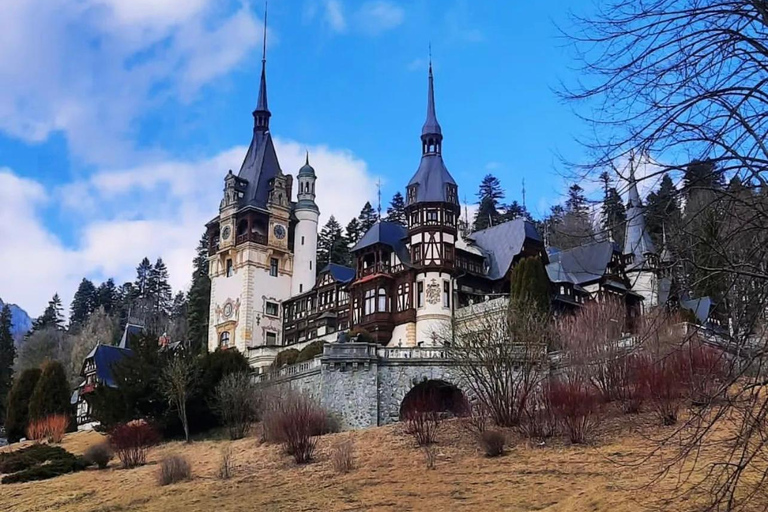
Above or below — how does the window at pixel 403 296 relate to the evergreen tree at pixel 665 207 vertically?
above

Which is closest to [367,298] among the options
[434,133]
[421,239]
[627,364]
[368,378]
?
[421,239]

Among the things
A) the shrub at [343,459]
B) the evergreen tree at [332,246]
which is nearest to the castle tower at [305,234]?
the evergreen tree at [332,246]

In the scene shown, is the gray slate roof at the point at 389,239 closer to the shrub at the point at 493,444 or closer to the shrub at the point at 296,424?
the shrub at the point at 296,424

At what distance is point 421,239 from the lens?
163 feet

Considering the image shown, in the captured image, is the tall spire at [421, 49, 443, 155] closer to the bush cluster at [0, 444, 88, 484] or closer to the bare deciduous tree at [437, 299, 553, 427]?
the bare deciduous tree at [437, 299, 553, 427]

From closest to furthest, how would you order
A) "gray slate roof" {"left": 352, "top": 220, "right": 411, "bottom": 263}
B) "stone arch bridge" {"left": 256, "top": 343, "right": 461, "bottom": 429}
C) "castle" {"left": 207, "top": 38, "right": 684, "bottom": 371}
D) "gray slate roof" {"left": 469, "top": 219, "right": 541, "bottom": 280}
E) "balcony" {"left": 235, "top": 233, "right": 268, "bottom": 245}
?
"stone arch bridge" {"left": 256, "top": 343, "right": 461, "bottom": 429} → "castle" {"left": 207, "top": 38, "right": 684, "bottom": 371} → "gray slate roof" {"left": 469, "top": 219, "right": 541, "bottom": 280} → "gray slate roof" {"left": 352, "top": 220, "right": 411, "bottom": 263} → "balcony" {"left": 235, "top": 233, "right": 268, "bottom": 245}

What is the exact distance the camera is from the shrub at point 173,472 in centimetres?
2520

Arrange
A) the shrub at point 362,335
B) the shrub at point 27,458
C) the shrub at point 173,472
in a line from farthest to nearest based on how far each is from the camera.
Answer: the shrub at point 362,335
the shrub at point 27,458
the shrub at point 173,472

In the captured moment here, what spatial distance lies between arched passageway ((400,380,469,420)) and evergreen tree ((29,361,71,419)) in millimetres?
24929

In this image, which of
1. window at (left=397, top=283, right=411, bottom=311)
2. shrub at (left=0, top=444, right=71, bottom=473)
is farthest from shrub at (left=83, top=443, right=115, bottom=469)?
window at (left=397, top=283, right=411, bottom=311)

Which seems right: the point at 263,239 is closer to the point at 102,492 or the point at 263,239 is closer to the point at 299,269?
the point at 299,269

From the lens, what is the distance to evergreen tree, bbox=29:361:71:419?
50812mm

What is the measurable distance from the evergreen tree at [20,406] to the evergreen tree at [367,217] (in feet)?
131

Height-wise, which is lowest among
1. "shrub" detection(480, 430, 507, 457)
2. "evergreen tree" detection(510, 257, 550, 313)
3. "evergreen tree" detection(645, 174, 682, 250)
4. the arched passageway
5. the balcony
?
"shrub" detection(480, 430, 507, 457)
